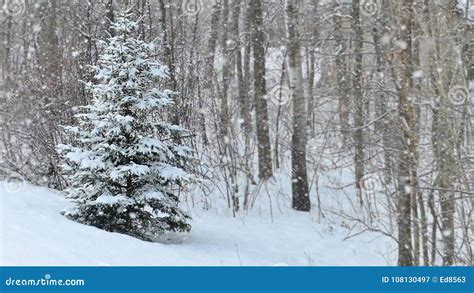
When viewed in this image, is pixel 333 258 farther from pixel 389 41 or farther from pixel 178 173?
pixel 389 41

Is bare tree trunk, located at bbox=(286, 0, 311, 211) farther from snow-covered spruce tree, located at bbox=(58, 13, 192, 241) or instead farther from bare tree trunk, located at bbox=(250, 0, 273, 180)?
snow-covered spruce tree, located at bbox=(58, 13, 192, 241)

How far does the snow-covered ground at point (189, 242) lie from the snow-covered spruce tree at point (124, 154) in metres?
0.46

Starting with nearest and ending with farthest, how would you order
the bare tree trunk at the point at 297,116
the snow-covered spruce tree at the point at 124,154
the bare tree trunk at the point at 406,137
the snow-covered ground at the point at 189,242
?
1. the snow-covered ground at the point at 189,242
2. the bare tree trunk at the point at 406,137
3. the snow-covered spruce tree at the point at 124,154
4. the bare tree trunk at the point at 297,116

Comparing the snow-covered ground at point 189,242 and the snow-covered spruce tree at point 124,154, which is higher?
the snow-covered spruce tree at point 124,154

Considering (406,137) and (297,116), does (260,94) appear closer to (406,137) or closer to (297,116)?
(297,116)

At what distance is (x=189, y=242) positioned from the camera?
7.15 metres

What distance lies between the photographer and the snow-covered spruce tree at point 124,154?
6762 millimetres

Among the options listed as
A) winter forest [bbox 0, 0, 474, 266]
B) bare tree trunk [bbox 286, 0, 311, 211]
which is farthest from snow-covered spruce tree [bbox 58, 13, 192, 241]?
bare tree trunk [bbox 286, 0, 311, 211]

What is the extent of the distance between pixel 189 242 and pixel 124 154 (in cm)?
136

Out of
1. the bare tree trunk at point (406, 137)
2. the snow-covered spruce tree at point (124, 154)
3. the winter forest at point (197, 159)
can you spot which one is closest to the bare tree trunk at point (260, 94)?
the winter forest at point (197, 159)

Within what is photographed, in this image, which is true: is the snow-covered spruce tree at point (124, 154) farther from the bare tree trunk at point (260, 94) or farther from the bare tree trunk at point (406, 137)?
the bare tree trunk at point (260, 94)

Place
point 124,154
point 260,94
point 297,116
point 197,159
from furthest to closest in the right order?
point 260,94 < point 297,116 < point 197,159 < point 124,154

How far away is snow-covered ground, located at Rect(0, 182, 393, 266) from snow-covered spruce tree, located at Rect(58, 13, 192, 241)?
46 cm

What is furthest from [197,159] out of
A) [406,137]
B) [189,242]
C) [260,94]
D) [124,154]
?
[260,94]
